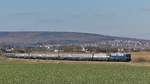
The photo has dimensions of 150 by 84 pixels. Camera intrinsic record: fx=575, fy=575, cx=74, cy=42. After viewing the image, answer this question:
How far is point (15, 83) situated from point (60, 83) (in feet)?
8.98

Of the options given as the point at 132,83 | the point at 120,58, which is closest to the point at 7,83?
the point at 132,83

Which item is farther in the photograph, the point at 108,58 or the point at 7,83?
the point at 108,58

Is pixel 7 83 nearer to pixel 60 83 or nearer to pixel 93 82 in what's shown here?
pixel 60 83

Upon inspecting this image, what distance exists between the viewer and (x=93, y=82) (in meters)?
36.0

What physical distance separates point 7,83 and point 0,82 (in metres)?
1.00

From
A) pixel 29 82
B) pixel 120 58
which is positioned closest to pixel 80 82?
pixel 29 82

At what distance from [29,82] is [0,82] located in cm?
179

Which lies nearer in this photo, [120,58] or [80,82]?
[80,82]

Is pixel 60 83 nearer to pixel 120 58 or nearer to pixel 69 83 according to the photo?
pixel 69 83

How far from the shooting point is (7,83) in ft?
114

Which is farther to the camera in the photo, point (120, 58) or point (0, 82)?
point (120, 58)

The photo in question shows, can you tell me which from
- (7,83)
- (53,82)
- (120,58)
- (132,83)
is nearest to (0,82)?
(7,83)

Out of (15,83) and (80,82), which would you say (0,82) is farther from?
(80,82)

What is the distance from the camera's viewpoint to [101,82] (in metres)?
36.1
